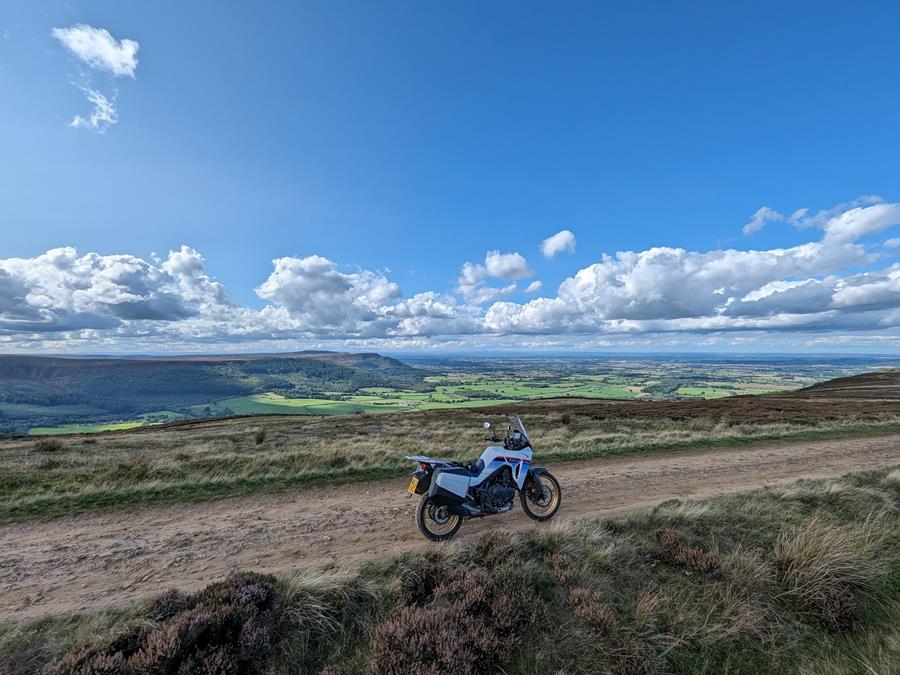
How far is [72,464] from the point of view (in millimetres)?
14945

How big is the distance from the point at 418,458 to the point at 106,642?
15.2 ft

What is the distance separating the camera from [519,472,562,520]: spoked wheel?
27.1ft

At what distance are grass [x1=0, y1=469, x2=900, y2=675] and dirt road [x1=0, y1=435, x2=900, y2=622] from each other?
116cm

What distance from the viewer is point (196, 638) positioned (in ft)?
13.0

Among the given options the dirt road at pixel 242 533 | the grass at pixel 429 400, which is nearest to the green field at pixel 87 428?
the grass at pixel 429 400

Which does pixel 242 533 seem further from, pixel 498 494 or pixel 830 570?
pixel 830 570

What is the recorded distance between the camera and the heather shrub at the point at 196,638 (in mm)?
3541

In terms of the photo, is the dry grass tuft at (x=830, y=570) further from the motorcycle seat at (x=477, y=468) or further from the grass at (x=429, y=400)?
the grass at (x=429, y=400)

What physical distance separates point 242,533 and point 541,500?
20.7ft

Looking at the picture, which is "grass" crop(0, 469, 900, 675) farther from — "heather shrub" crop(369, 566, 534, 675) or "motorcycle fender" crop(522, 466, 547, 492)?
"motorcycle fender" crop(522, 466, 547, 492)

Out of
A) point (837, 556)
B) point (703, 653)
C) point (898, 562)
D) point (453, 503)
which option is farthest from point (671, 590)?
point (898, 562)

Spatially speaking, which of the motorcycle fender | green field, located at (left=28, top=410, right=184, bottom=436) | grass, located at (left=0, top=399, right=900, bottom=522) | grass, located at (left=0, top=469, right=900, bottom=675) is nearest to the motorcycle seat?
the motorcycle fender

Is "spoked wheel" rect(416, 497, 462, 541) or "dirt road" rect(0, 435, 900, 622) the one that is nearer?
"dirt road" rect(0, 435, 900, 622)

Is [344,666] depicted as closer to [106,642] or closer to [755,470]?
[106,642]
